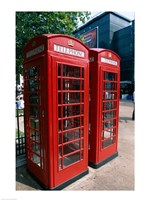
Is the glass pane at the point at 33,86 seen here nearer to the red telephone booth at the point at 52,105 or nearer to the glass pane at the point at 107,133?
the red telephone booth at the point at 52,105

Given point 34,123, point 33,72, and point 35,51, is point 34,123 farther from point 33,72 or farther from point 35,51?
point 35,51

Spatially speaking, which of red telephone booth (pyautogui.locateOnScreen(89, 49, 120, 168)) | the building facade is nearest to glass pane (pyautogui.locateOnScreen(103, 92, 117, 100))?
red telephone booth (pyautogui.locateOnScreen(89, 49, 120, 168))

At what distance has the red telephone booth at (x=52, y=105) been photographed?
7.39ft

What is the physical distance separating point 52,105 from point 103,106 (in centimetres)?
139

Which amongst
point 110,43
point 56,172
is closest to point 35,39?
point 56,172

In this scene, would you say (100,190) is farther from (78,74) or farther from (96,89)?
(78,74)

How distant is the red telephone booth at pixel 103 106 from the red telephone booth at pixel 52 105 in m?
0.32

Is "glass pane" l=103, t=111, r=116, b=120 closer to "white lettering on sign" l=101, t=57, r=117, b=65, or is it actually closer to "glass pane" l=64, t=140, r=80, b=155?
"glass pane" l=64, t=140, r=80, b=155

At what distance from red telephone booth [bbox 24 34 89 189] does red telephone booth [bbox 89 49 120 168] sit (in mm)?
322

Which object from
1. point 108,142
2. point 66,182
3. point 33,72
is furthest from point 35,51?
point 108,142

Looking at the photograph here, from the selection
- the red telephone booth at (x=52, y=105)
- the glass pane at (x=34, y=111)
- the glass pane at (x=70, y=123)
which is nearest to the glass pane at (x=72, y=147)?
the red telephone booth at (x=52, y=105)

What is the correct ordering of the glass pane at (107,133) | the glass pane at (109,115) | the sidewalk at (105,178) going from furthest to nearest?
the glass pane at (107,133), the glass pane at (109,115), the sidewalk at (105,178)

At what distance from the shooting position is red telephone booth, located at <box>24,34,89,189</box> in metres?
2.25

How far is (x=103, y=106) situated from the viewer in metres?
3.29
